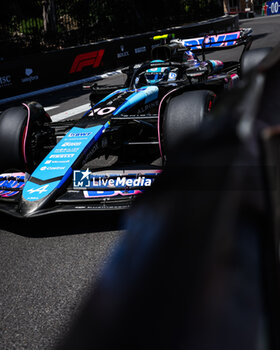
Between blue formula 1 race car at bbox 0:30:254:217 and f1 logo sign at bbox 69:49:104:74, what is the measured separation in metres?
7.14

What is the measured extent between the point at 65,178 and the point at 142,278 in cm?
284

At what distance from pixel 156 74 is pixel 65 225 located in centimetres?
266

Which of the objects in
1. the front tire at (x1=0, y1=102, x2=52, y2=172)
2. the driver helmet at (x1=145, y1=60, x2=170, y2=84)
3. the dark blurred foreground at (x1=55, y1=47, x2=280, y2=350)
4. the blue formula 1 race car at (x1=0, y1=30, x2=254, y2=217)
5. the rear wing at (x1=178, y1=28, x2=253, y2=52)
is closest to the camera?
the dark blurred foreground at (x1=55, y1=47, x2=280, y2=350)

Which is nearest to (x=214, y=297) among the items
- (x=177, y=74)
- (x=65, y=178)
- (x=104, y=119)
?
(x=65, y=178)

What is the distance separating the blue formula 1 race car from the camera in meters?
3.27

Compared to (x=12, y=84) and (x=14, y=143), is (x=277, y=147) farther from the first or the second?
(x=12, y=84)

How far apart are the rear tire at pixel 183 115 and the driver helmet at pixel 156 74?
6.09ft

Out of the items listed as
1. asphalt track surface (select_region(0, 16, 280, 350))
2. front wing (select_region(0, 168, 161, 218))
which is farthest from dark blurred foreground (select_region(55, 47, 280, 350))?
Answer: front wing (select_region(0, 168, 161, 218))

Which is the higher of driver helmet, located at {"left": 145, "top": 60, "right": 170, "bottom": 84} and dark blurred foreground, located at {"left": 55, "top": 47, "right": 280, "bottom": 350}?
dark blurred foreground, located at {"left": 55, "top": 47, "right": 280, "bottom": 350}

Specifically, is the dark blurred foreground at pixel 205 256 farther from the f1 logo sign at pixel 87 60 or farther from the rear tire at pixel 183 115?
the f1 logo sign at pixel 87 60

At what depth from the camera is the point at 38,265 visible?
287cm

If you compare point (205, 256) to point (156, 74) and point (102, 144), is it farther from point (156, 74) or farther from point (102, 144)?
point (156, 74)

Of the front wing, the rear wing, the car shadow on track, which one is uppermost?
the rear wing

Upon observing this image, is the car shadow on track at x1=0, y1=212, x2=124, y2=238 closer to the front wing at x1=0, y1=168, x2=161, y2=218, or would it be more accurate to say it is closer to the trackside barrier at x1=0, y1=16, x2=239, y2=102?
the front wing at x1=0, y1=168, x2=161, y2=218
